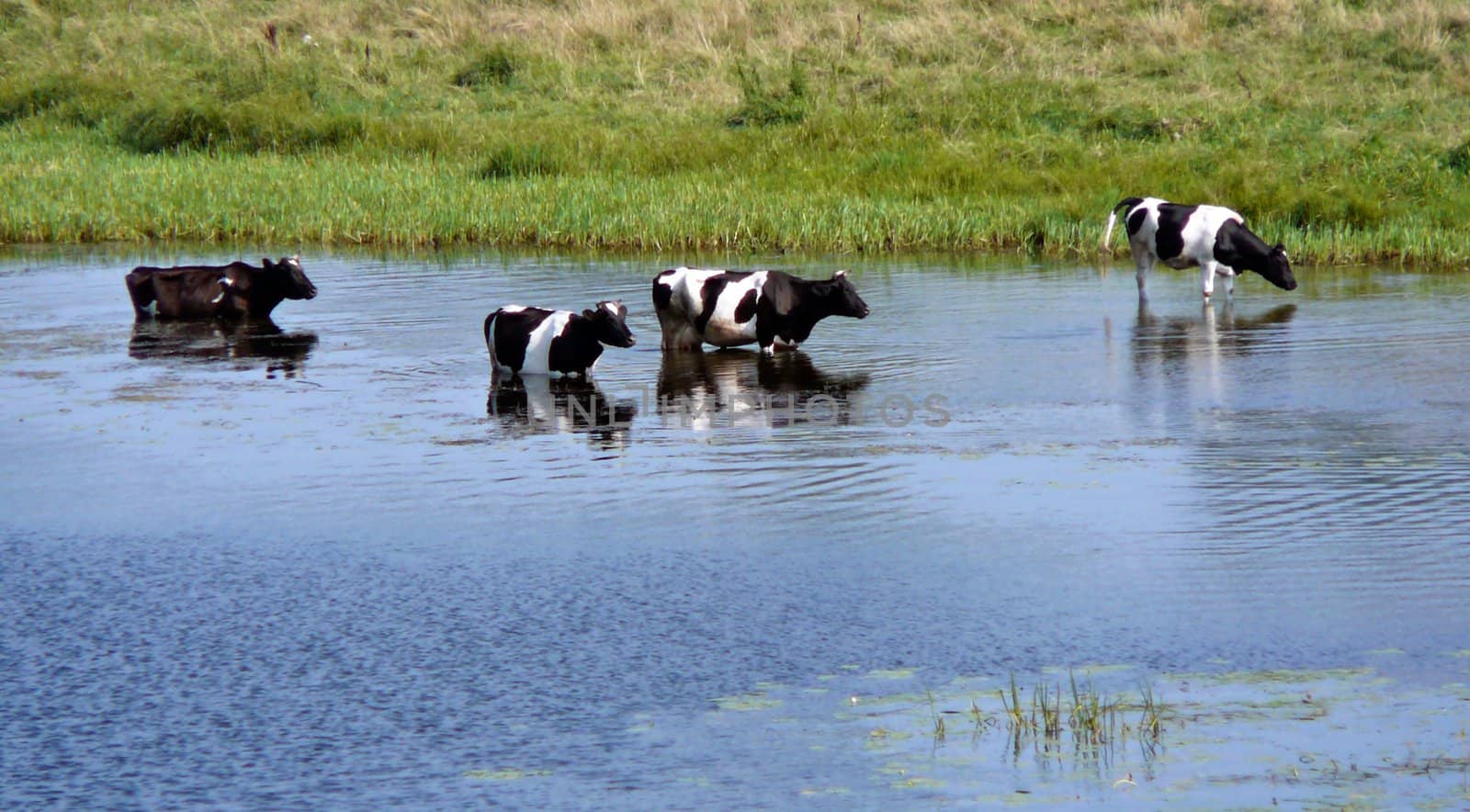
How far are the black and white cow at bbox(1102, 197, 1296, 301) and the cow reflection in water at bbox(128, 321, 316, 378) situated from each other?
8.13 metres

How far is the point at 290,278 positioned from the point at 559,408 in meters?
5.87

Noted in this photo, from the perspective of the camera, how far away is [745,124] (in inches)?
1208

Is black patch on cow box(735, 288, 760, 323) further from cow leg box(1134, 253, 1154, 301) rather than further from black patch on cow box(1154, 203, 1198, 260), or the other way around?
black patch on cow box(1154, 203, 1198, 260)

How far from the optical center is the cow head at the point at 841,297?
1570cm

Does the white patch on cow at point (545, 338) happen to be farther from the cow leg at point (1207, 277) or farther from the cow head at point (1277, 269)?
the cow head at point (1277, 269)

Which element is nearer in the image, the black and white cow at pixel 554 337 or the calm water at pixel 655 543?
the calm water at pixel 655 543

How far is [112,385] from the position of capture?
14.4 meters

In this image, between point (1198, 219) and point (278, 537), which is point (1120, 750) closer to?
point (278, 537)

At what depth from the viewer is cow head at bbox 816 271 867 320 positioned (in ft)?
51.5

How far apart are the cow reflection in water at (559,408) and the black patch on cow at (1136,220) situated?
22.8 feet

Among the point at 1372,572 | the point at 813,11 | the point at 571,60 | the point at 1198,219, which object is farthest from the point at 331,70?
the point at 1372,572

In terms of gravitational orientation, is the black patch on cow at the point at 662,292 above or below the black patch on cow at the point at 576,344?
above

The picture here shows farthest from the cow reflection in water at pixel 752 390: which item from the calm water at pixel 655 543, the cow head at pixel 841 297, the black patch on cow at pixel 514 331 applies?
the black patch on cow at pixel 514 331

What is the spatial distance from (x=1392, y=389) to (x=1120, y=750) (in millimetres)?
7730
